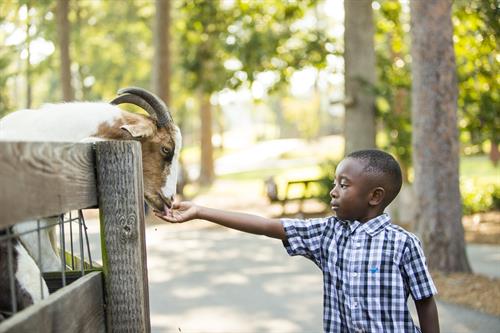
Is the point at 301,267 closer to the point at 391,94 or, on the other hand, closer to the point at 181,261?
the point at 181,261

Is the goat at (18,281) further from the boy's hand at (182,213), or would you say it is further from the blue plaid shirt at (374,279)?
the blue plaid shirt at (374,279)

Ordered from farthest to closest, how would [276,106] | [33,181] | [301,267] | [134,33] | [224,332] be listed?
[276,106]
[134,33]
[301,267]
[224,332]
[33,181]

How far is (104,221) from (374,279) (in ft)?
4.31

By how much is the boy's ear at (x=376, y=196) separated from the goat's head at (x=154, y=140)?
2235 mm

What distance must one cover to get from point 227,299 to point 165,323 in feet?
4.09

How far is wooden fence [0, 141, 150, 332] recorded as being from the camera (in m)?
2.13

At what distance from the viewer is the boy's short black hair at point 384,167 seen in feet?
10.7

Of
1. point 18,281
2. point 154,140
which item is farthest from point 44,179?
point 154,140

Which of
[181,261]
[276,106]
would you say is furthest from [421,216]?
[276,106]

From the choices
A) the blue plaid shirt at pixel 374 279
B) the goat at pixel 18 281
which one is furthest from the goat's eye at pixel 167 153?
the goat at pixel 18 281

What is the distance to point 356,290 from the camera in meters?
3.13

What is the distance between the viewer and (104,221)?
2.56 meters

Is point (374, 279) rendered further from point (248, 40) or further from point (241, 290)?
point (248, 40)

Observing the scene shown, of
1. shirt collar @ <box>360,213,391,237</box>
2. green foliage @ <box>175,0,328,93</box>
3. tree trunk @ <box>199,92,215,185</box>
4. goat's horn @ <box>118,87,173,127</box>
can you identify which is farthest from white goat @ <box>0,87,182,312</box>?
tree trunk @ <box>199,92,215,185</box>
